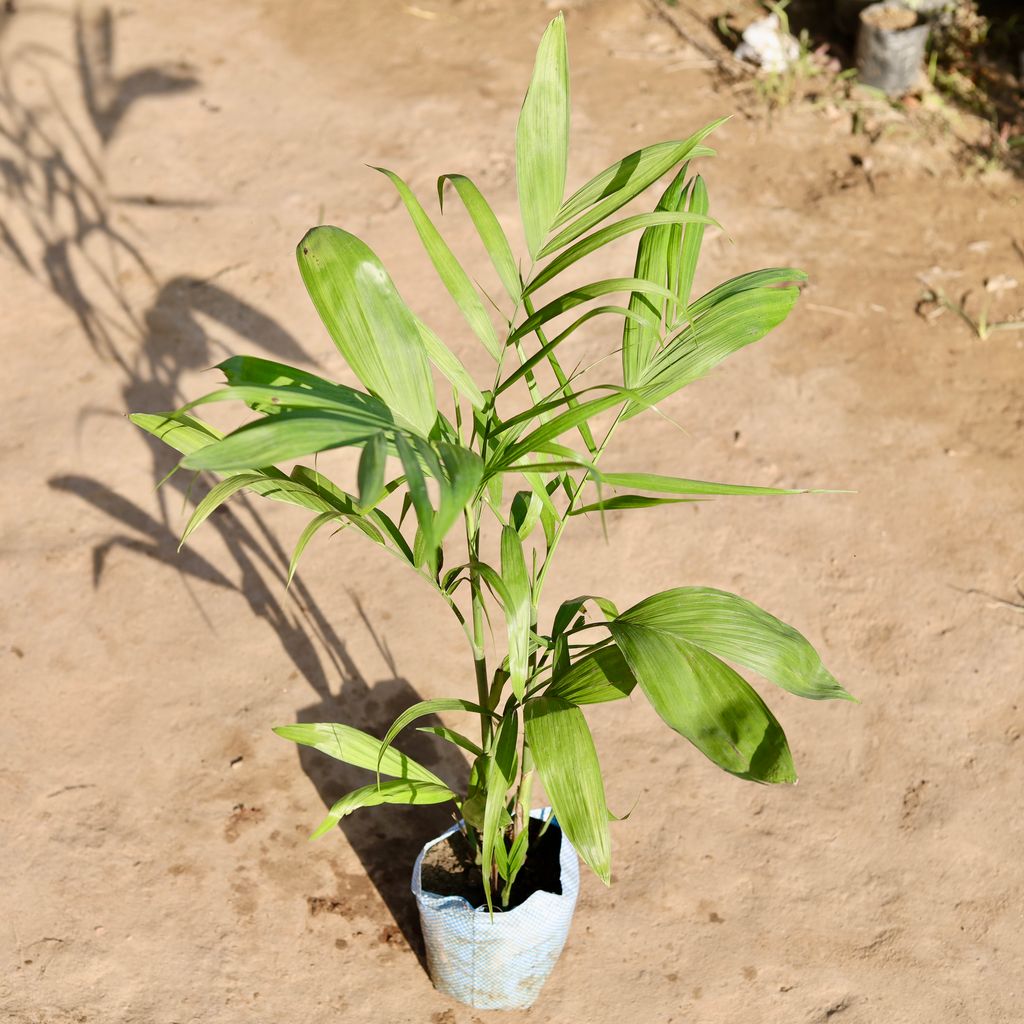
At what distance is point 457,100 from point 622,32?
2.48ft

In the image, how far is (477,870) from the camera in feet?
6.82

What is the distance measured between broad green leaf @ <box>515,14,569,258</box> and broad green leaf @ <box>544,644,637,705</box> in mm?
524

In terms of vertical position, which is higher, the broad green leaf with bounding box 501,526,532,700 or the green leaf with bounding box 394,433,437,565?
the green leaf with bounding box 394,433,437,565

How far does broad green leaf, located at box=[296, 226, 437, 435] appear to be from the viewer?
1506mm

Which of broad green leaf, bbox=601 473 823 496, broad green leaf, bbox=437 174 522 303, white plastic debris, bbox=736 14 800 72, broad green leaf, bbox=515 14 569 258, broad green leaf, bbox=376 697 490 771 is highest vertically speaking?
broad green leaf, bbox=515 14 569 258

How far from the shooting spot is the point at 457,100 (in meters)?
4.15

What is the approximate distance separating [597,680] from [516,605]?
182 mm

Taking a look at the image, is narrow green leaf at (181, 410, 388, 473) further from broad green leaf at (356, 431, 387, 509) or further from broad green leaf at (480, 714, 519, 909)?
broad green leaf at (480, 714, 519, 909)

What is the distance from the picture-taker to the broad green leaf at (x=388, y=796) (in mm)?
1844

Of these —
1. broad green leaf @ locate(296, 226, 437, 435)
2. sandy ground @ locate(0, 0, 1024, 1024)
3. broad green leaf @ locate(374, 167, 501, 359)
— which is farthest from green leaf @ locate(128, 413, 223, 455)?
sandy ground @ locate(0, 0, 1024, 1024)

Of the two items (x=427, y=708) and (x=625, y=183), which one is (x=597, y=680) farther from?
(x=625, y=183)

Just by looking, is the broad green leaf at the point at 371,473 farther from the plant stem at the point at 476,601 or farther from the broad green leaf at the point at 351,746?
the broad green leaf at the point at 351,746

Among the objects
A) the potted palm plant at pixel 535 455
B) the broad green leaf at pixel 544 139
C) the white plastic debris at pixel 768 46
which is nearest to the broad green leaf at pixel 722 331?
the potted palm plant at pixel 535 455

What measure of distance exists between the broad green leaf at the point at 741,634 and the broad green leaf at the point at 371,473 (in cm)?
48
